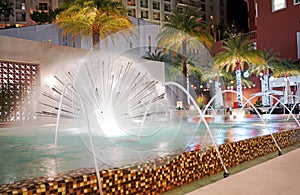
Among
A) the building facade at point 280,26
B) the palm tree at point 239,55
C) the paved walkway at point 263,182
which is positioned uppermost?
the building facade at point 280,26

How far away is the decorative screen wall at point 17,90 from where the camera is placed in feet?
50.5

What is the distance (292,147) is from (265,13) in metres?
32.4

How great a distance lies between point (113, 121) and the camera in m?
9.82

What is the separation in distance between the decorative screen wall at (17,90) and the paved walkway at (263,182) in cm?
1403

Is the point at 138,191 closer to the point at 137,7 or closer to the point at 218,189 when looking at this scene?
the point at 218,189

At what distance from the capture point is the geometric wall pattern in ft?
9.66

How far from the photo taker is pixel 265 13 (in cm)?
3616

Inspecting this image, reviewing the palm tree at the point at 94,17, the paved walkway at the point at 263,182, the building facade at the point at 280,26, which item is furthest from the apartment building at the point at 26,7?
the paved walkway at the point at 263,182

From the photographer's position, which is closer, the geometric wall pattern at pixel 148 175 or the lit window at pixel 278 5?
the geometric wall pattern at pixel 148 175

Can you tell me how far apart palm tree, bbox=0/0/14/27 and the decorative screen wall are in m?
46.4

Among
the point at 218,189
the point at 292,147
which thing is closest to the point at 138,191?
the point at 218,189

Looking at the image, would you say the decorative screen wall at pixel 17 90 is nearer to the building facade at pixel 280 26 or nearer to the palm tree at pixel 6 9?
the building facade at pixel 280 26

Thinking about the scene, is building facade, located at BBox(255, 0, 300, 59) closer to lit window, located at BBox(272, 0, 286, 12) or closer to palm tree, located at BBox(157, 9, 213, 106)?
lit window, located at BBox(272, 0, 286, 12)

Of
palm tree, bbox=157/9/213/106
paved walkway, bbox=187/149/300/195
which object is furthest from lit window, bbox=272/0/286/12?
paved walkway, bbox=187/149/300/195
